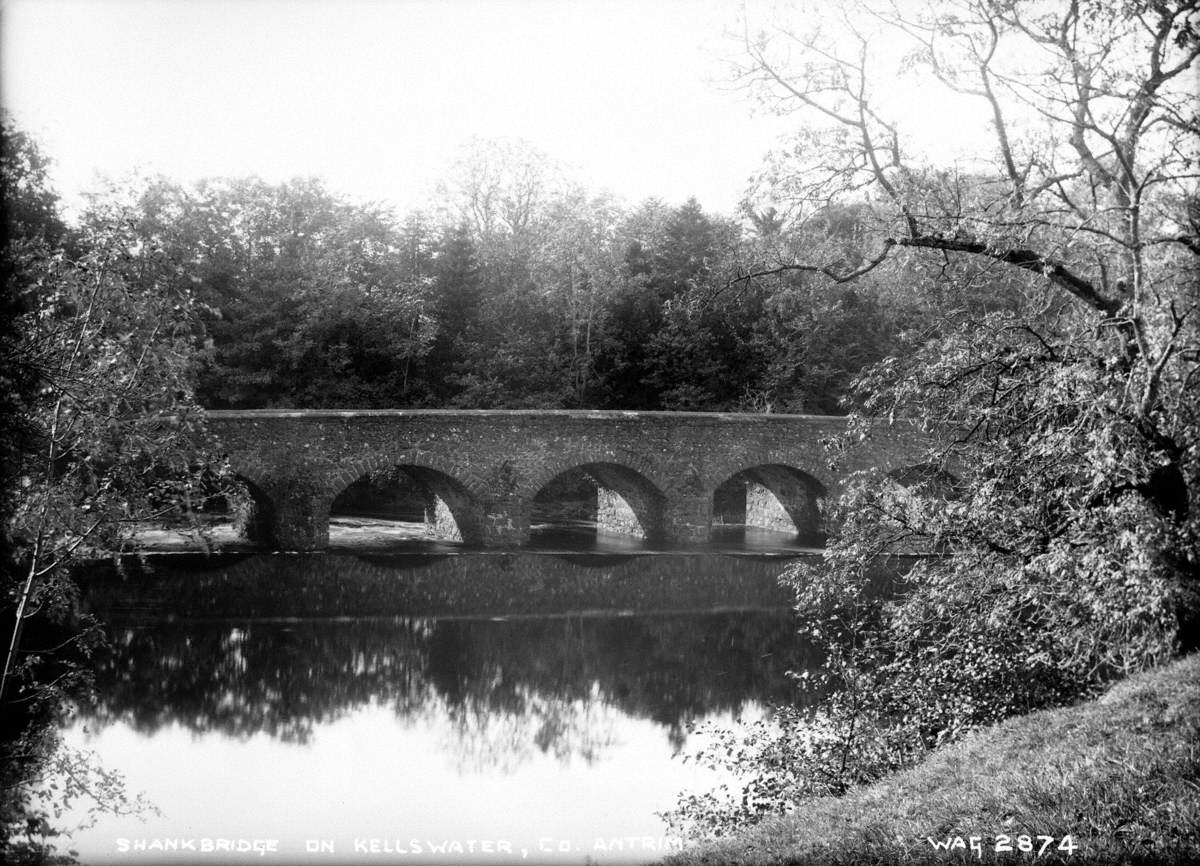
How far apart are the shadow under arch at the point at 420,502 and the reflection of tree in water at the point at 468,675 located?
5.03 metres

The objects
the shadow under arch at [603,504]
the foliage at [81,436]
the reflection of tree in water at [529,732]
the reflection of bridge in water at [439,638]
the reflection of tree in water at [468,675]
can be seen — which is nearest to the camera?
the foliage at [81,436]

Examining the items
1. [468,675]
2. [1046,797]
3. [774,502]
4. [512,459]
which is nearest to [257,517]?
[512,459]

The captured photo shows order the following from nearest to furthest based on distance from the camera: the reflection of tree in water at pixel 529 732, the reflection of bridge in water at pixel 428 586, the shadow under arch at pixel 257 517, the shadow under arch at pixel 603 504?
the reflection of tree in water at pixel 529 732 < the reflection of bridge in water at pixel 428 586 < the shadow under arch at pixel 257 517 < the shadow under arch at pixel 603 504

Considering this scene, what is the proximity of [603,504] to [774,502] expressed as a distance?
540 centimetres

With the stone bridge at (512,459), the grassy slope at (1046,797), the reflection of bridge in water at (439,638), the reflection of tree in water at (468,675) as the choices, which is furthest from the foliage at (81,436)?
the stone bridge at (512,459)

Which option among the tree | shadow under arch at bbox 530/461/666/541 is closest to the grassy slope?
the tree

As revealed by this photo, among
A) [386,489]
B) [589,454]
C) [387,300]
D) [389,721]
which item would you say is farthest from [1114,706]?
[386,489]

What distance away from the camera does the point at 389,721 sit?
1089cm

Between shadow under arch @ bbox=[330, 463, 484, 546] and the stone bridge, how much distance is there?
0.05m

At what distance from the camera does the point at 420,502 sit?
101 feet

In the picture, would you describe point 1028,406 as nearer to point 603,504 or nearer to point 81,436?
point 81,436

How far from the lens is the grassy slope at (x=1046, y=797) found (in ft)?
14.1

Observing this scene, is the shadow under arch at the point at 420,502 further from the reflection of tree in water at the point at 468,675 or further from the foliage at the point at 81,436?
the foliage at the point at 81,436

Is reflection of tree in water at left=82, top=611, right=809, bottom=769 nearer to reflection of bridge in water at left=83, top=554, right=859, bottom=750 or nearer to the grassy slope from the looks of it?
reflection of bridge in water at left=83, top=554, right=859, bottom=750
